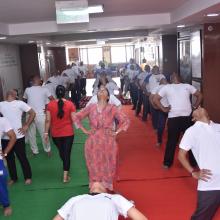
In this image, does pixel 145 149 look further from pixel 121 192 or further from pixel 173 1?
pixel 173 1

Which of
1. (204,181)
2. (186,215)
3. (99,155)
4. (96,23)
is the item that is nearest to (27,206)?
(99,155)

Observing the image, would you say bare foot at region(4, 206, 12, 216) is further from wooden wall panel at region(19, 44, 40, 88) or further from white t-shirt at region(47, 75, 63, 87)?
wooden wall panel at region(19, 44, 40, 88)

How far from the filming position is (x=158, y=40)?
12.8 meters

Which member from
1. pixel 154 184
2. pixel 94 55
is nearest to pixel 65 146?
pixel 154 184

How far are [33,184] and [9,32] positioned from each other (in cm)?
393

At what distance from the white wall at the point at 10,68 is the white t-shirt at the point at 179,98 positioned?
6.73 m

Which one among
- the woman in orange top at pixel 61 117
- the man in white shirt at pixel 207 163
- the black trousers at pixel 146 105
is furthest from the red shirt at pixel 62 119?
the black trousers at pixel 146 105

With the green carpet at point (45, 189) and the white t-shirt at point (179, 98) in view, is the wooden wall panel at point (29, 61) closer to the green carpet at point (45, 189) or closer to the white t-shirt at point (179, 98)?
the green carpet at point (45, 189)

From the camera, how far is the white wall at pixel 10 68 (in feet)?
36.9

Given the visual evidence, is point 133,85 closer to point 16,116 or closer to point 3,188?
point 16,116

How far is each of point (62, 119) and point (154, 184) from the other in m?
1.68

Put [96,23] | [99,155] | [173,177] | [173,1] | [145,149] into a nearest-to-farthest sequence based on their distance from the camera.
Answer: [99,155], [173,177], [173,1], [145,149], [96,23]

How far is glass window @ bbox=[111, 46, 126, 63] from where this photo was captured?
1122 inches

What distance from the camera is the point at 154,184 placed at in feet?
17.2
